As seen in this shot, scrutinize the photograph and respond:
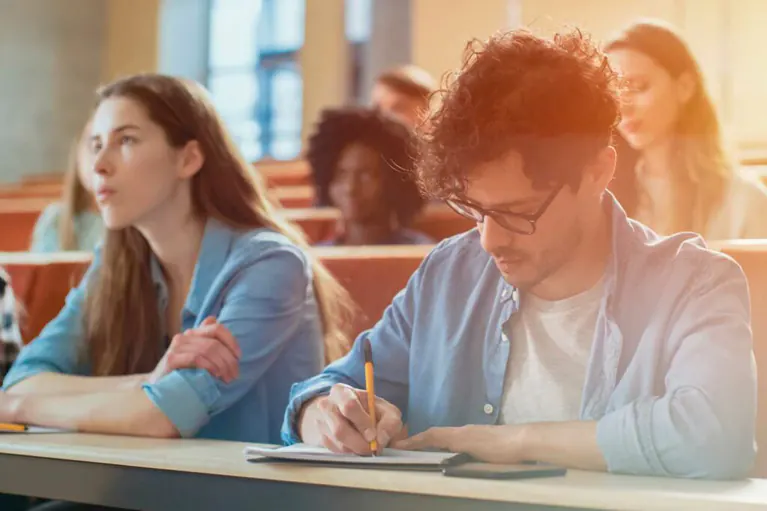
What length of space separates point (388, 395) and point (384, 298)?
36cm

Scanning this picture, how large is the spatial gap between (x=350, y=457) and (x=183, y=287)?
84 centimetres

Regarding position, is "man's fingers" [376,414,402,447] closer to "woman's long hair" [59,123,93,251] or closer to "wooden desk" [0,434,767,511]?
"wooden desk" [0,434,767,511]

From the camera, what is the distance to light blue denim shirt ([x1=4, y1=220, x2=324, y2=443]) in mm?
1469

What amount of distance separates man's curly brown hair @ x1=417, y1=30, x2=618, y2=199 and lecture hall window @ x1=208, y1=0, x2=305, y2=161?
15.0 feet

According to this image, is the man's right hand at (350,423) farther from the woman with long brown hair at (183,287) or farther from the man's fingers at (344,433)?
the woman with long brown hair at (183,287)

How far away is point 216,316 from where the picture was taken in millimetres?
1619

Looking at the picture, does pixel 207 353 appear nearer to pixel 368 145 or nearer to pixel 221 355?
pixel 221 355

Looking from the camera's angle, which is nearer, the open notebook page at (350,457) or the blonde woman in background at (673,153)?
the open notebook page at (350,457)

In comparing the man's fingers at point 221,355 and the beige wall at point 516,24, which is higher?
the beige wall at point 516,24

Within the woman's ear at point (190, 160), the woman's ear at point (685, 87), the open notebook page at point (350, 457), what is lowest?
the open notebook page at point (350, 457)

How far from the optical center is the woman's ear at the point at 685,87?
1.67 meters

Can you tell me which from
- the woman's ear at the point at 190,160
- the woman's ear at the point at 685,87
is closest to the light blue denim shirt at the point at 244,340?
the woman's ear at the point at 190,160

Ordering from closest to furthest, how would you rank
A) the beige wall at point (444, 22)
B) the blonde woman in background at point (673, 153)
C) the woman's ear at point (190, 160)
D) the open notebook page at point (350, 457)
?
the open notebook page at point (350, 457)
the blonde woman in background at point (673, 153)
the woman's ear at point (190, 160)
the beige wall at point (444, 22)

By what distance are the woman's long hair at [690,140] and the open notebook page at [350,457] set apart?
542mm
